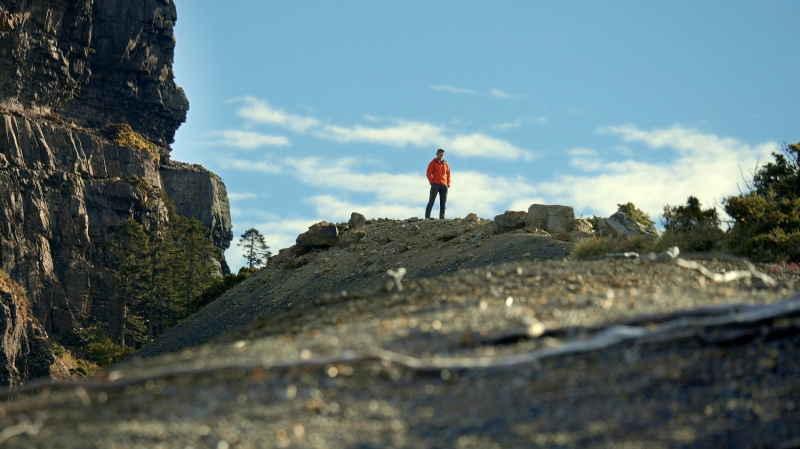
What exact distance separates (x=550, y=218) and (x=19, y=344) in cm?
4163

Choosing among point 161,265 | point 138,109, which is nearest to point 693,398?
point 161,265

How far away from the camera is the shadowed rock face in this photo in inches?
2916

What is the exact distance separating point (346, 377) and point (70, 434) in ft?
6.14

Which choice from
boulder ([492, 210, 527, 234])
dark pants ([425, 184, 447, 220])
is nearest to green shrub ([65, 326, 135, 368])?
dark pants ([425, 184, 447, 220])

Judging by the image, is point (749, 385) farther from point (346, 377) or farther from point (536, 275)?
point (536, 275)

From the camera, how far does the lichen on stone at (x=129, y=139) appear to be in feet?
276

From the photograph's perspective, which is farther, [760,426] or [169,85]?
[169,85]

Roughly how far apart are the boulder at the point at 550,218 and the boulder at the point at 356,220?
8.00 meters

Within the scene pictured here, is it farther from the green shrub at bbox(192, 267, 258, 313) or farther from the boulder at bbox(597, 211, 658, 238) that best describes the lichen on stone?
the boulder at bbox(597, 211, 658, 238)

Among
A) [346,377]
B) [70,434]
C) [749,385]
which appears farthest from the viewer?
[749,385]

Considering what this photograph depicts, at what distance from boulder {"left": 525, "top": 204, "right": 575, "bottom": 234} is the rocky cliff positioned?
5302cm

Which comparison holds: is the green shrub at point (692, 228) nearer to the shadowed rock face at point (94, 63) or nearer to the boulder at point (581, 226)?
the boulder at point (581, 226)

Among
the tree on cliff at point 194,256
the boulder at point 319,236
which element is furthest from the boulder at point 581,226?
the tree on cliff at point 194,256

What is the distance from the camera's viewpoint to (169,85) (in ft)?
305
